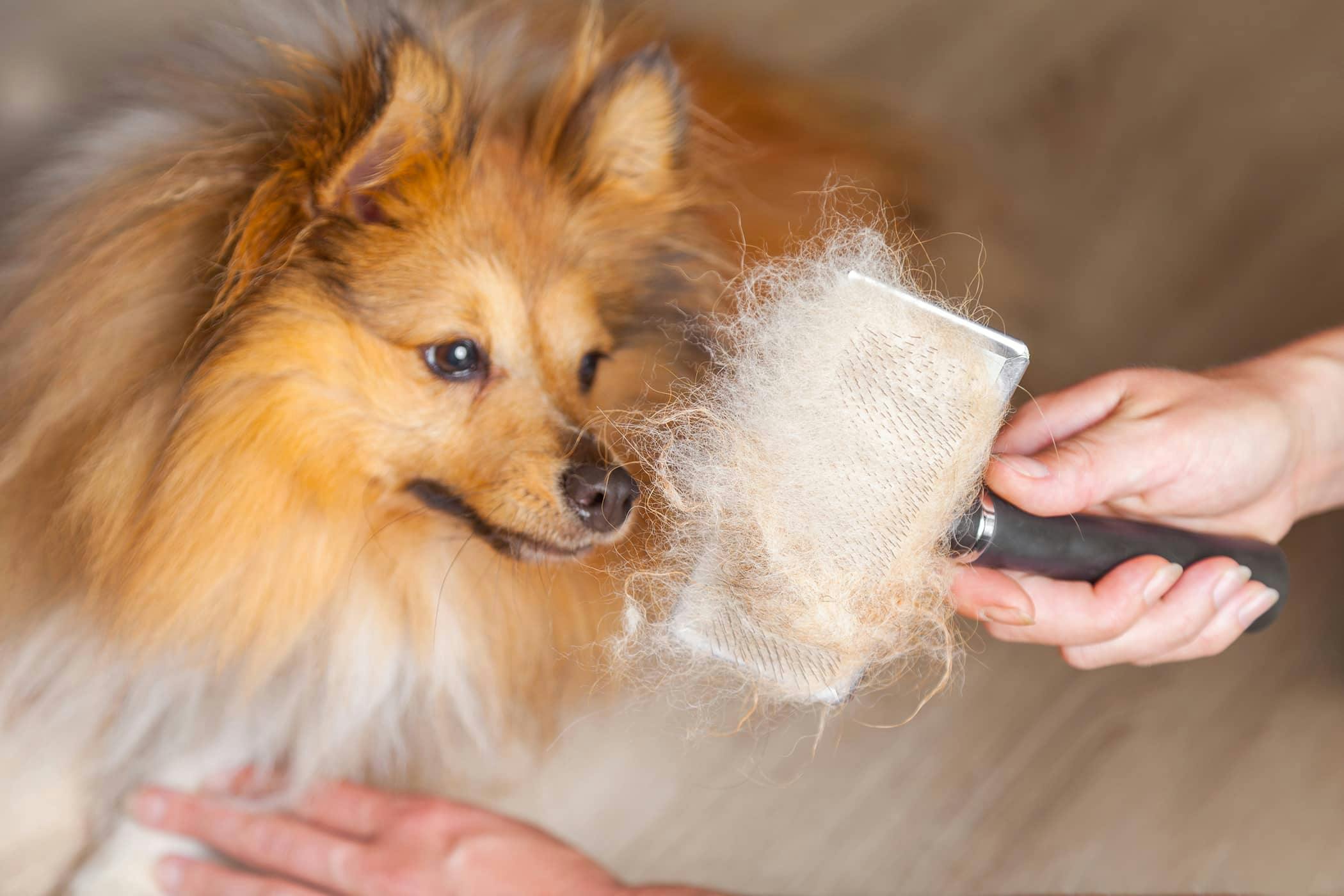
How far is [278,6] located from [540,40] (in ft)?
0.68

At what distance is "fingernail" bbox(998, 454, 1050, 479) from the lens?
65 cm

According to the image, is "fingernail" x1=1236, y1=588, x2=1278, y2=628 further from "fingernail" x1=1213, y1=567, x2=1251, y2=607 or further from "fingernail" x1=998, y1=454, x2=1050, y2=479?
"fingernail" x1=998, y1=454, x2=1050, y2=479

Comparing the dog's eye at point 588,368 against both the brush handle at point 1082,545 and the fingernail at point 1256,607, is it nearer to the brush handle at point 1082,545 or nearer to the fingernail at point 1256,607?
the brush handle at point 1082,545

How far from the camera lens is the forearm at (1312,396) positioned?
0.94 m

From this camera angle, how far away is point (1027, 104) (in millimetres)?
1503

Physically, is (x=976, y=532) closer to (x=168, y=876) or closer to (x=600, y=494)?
(x=600, y=494)

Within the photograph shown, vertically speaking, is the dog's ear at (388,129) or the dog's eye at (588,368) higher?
the dog's ear at (388,129)

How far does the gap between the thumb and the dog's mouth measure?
0.31 m

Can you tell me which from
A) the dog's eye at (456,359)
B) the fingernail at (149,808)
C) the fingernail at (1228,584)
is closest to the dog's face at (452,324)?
the dog's eye at (456,359)

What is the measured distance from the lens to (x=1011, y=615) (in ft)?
2.37

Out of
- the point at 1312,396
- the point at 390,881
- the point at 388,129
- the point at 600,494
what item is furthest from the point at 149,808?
the point at 1312,396

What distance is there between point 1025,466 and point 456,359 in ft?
1.36

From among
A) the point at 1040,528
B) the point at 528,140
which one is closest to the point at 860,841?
the point at 1040,528

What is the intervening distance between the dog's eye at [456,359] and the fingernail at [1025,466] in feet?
1.26
